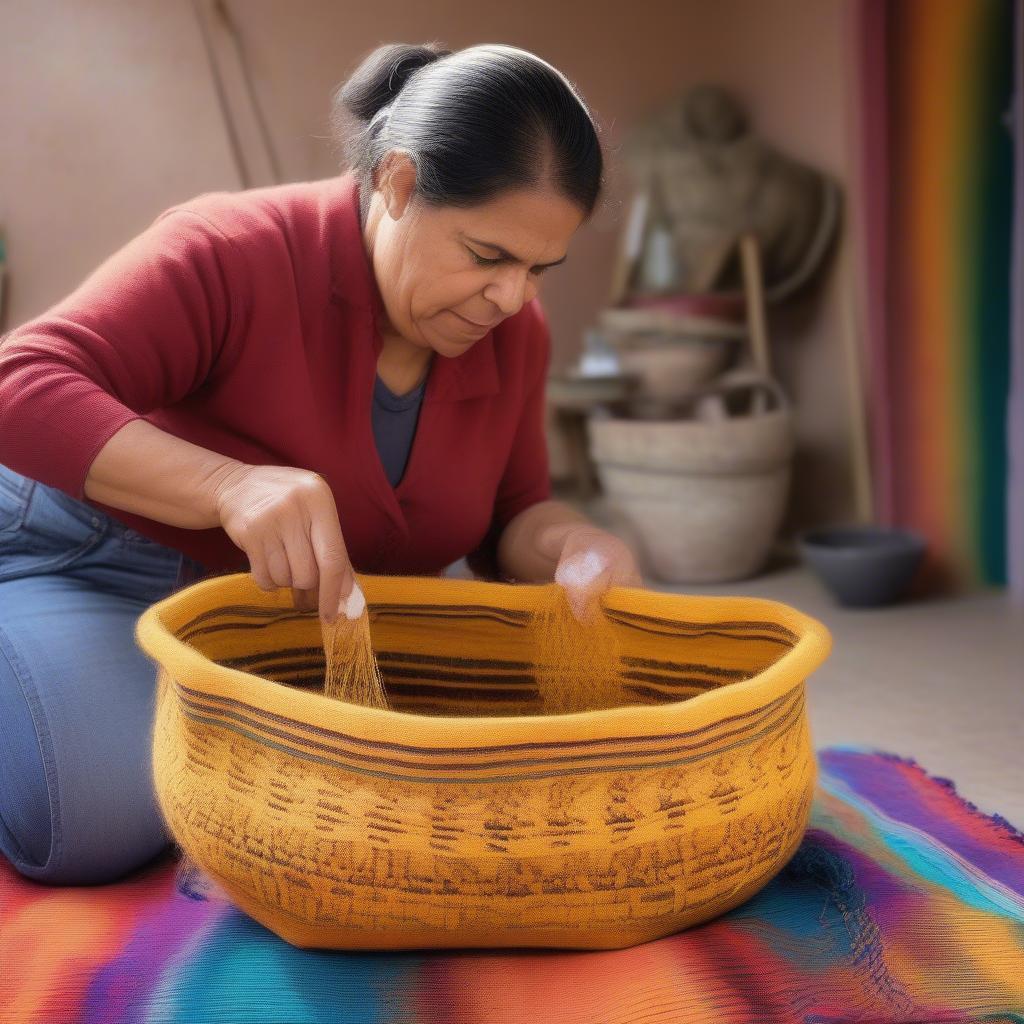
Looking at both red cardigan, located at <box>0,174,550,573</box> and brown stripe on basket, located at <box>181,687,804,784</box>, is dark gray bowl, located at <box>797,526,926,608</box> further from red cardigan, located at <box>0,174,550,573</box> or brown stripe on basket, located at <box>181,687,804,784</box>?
brown stripe on basket, located at <box>181,687,804,784</box>

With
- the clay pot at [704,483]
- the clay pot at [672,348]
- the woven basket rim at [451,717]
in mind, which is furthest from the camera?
the clay pot at [672,348]

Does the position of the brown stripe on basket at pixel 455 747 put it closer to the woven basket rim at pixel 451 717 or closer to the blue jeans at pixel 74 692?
the woven basket rim at pixel 451 717

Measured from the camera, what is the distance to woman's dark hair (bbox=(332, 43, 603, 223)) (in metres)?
1.06

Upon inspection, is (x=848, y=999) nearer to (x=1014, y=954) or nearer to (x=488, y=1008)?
(x=1014, y=954)

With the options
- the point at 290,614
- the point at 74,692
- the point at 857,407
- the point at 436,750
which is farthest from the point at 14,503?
the point at 857,407

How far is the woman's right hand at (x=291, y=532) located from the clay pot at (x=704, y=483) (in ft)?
6.41

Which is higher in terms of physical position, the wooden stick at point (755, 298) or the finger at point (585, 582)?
the finger at point (585, 582)

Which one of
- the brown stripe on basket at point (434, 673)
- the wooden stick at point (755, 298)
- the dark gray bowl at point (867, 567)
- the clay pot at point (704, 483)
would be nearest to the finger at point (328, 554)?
the brown stripe on basket at point (434, 673)

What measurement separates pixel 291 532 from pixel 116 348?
0.29 metres

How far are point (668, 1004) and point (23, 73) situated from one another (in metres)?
3.02

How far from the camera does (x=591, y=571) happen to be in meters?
1.20

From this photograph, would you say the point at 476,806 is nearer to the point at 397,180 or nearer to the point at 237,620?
the point at 237,620

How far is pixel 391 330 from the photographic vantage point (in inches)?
50.8

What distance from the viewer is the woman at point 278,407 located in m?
1.04
